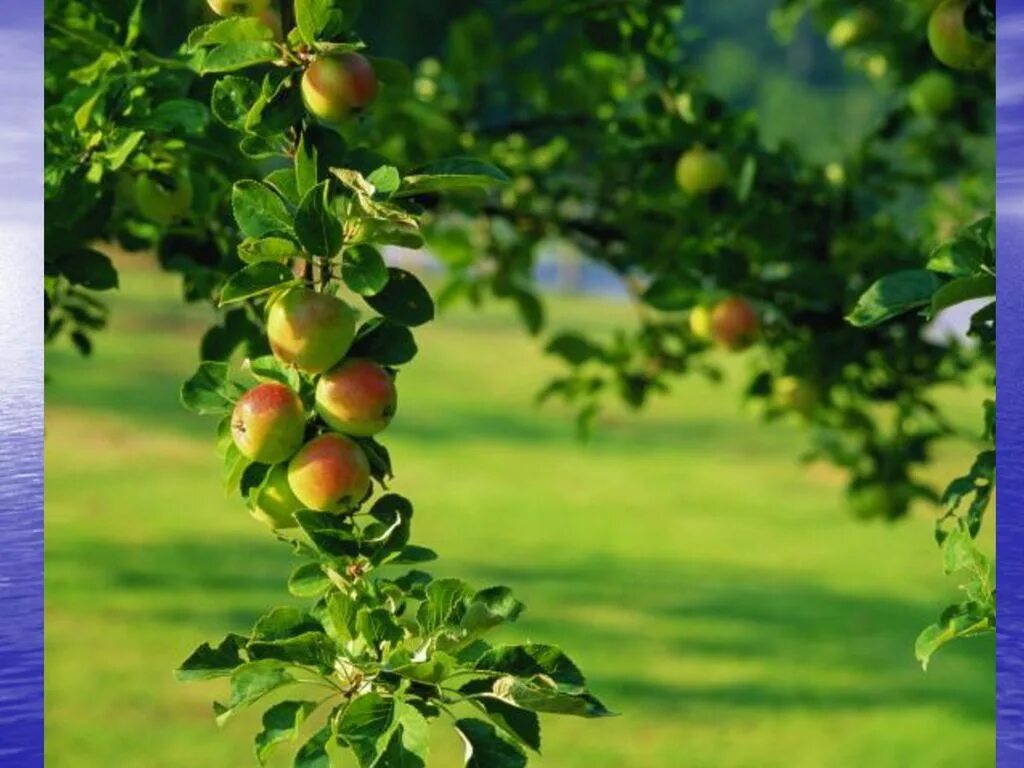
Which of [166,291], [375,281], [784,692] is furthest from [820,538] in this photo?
[375,281]

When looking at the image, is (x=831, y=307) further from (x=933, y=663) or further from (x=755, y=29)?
(x=755, y=29)

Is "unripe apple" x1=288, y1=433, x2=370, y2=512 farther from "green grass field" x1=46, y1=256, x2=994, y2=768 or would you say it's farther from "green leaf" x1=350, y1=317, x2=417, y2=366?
"green grass field" x1=46, y1=256, x2=994, y2=768

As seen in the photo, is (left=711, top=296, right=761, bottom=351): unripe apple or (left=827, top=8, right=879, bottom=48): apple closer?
(left=711, top=296, right=761, bottom=351): unripe apple

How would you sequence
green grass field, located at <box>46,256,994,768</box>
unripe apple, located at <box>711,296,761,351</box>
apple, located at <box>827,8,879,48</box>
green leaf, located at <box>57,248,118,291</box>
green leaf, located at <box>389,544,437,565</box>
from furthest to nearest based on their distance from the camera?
green grass field, located at <box>46,256,994,768</box>, apple, located at <box>827,8,879,48</box>, unripe apple, located at <box>711,296,761,351</box>, green leaf, located at <box>57,248,118,291</box>, green leaf, located at <box>389,544,437,565</box>

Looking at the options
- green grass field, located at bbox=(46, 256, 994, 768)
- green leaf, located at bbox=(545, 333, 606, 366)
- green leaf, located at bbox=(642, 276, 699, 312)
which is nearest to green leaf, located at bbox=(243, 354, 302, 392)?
green leaf, located at bbox=(642, 276, 699, 312)

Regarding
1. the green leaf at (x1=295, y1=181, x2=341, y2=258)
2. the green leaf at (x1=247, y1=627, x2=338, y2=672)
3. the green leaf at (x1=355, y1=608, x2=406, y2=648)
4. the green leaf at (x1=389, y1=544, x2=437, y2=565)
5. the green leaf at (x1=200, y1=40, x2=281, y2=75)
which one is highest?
the green leaf at (x1=200, y1=40, x2=281, y2=75)

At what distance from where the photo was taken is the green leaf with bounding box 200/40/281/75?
105cm

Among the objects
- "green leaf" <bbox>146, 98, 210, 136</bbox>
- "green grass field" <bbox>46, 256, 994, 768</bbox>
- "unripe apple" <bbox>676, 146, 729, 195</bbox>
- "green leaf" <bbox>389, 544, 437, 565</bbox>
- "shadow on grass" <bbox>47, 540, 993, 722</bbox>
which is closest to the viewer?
"green leaf" <bbox>389, 544, 437, 565</bbox>

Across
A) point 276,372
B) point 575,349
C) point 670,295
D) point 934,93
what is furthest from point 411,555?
point 934,93

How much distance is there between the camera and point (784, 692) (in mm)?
3838

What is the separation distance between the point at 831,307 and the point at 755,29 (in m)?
9.83

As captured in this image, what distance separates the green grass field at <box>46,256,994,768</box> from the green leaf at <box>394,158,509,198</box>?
7.24 feet

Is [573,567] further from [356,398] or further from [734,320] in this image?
[356,398]

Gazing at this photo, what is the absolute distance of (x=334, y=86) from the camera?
107 cm
